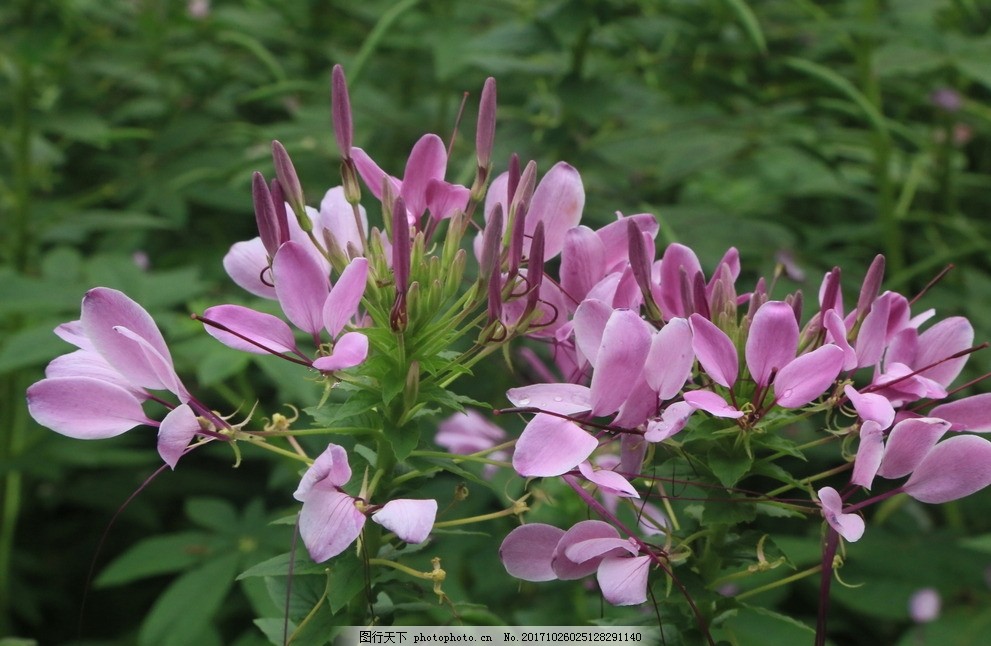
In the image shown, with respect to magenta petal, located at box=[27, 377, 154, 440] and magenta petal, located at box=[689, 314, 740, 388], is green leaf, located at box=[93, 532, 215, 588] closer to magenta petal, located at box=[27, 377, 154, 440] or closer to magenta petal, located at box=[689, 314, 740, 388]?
magenta petal, located at box=[27, 377, 154, 440]

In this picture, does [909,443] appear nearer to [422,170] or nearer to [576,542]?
[576,542]

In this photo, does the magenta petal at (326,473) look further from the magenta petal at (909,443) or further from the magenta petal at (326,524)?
the magenta petal at (909,443)

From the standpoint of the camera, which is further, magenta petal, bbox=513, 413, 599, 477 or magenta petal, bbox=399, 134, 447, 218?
magenta petal, bbox=399, 134, 447, 218

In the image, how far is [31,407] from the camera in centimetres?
44

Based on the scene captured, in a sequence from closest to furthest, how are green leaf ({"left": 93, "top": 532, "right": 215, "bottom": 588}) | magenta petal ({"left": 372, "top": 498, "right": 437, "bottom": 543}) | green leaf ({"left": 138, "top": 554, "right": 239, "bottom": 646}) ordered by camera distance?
magenta petal ({"left": 372, "top": 498, "right": 437, "bottom": 543}), green leaf ({"left": 138, "top": 554, "right": 239, "bottom": 646}), green leaf ({"left": 93, "top": 532, "right": 215, "bottom": 588})

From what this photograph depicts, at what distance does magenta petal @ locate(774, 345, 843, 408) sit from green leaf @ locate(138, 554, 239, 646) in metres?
0.70

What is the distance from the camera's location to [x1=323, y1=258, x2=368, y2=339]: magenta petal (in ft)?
1.49

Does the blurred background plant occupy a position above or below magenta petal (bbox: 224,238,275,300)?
below

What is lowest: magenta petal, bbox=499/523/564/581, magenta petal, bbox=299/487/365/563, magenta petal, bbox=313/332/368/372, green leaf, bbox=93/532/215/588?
green leaf, bbox=93/532/215/588

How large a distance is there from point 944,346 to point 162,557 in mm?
891

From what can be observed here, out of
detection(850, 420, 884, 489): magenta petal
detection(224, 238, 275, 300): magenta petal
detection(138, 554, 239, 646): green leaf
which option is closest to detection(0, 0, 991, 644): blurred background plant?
detection(138, 554, 239, 646): green leaf

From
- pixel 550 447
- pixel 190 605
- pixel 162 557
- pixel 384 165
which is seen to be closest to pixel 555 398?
pixel 550 447

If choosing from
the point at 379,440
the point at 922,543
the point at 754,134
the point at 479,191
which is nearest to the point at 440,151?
the point at 479,191

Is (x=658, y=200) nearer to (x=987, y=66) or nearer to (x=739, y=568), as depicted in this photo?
(x=987, y=66)
